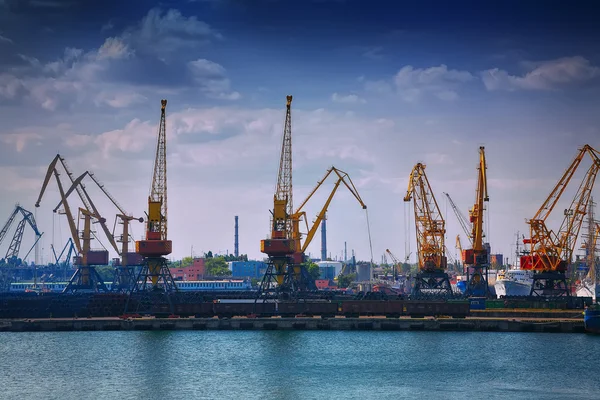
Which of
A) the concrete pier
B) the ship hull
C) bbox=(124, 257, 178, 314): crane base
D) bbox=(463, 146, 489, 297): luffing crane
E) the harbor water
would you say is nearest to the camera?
the harbor water

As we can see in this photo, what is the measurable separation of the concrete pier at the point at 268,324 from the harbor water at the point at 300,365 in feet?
11.5

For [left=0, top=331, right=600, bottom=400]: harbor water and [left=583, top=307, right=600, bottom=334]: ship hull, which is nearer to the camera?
[left=0, top=331, right=600, bottom=400]: harbor water

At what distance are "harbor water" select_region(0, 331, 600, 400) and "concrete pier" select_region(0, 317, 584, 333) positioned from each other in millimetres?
3500

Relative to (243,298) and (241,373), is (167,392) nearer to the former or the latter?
(241,373)

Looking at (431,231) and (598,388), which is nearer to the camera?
(598,388)

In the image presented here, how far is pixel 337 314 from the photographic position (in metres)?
144

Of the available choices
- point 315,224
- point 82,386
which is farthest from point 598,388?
point 315,224

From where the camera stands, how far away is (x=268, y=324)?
5305 inches

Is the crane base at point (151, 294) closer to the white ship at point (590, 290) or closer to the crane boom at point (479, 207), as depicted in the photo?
the crane boom at point (479, 207)

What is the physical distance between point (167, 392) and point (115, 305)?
71464mm

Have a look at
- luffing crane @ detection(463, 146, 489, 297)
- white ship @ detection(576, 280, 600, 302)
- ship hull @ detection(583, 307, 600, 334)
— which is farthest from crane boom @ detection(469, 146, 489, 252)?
ship hull @ detection(583, 307, 600, 334)

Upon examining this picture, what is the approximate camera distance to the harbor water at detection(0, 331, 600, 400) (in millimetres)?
82062

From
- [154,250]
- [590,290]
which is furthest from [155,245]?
[590,290]

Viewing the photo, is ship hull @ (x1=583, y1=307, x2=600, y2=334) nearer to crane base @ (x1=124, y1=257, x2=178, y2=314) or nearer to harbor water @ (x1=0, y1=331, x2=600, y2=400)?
harbor water @ (x1=0, y1=331, x2=600, y2=400)
